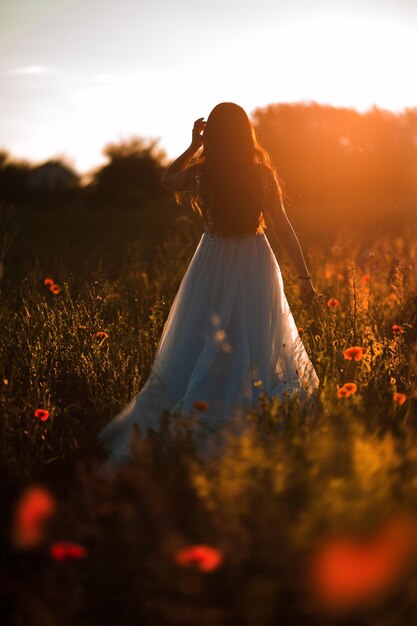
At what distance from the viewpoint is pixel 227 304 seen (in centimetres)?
340

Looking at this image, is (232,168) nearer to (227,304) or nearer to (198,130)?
(198,130)

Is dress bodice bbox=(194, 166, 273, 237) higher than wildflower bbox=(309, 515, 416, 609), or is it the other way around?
dress bodice bbox=(194, 166, 273, 237)

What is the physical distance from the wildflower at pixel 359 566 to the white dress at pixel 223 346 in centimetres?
132

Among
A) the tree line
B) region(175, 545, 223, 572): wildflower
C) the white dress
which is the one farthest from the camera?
the tree line

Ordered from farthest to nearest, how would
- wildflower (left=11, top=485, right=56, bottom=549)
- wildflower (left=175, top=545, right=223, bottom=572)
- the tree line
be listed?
the tree line → wildflower (left=11, top=485, right=56, bottom=549) → wildflower (left=175, top=545, right=223, bottom=572)

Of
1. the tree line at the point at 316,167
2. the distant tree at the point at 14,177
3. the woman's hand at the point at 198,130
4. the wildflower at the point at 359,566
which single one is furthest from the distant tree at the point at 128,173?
the wildflower at the point at 359,566

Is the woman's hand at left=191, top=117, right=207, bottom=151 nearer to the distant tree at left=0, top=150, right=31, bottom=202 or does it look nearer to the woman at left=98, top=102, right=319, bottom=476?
the woman at left=98, top=102, right=319, bottom=476

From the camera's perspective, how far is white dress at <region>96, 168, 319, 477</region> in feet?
10.6

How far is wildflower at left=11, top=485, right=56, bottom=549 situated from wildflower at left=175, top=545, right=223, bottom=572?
1007 mm

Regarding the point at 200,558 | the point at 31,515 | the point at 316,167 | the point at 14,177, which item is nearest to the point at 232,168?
the point at 31,515

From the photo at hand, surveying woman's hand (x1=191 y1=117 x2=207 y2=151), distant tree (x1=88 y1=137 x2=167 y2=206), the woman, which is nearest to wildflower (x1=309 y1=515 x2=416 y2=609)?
the woman

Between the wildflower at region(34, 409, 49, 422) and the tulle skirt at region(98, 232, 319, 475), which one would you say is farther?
the tulle skirt at region(98, 232, 319, 475)

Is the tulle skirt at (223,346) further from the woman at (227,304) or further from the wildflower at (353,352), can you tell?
the wildflower at (353,352)

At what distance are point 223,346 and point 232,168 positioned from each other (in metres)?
0.93
